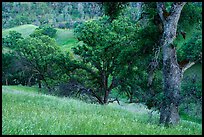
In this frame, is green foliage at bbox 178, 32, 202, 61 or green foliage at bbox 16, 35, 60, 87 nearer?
green foliage at bbox 178, 32, 202, 61

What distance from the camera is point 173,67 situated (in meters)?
11.8

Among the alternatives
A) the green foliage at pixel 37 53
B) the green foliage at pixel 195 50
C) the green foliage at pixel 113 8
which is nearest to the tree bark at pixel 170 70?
the green foliage at pixel 195 50

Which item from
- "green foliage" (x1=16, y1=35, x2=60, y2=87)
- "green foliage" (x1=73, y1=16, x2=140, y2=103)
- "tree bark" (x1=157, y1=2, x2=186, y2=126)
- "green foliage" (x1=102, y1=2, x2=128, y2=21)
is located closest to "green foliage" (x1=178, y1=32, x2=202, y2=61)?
"tree bark" (x1=157, y1=2, x2=186, y2=126)

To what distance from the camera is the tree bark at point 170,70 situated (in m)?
11.6

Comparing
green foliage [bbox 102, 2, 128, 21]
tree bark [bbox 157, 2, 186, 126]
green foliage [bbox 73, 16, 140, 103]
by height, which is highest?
green foliage [bbox 102, 2, 128, 21]

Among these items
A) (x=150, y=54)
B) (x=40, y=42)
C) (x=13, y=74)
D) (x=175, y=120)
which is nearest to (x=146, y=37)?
(x=150, y=54)

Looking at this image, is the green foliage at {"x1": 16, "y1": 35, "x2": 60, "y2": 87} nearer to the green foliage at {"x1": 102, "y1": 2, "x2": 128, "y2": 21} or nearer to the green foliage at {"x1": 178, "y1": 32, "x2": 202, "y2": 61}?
the green foliage at {"x1": 102, "y1": 2, "x2": 128, "y2": 21}

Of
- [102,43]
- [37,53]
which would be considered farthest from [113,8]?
[37,53]

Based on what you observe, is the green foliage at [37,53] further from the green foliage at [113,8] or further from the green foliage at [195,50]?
the green foliage at [195,50]

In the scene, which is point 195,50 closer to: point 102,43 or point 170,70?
point 170,70

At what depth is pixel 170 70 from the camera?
467 inches

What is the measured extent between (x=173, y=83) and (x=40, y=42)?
48547 mm

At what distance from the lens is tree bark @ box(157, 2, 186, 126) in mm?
11570

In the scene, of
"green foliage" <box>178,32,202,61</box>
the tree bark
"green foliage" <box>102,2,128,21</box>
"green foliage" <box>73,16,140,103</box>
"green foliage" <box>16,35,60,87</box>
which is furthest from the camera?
"green foliage" <box>16,35,60,87</box>
